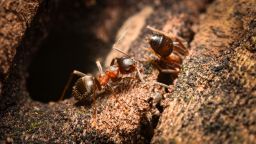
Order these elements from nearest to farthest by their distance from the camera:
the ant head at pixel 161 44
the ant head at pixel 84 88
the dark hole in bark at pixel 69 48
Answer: the ant head at pixel 84 88 < the ant head at pixel 161 44 < the dark hole in bark at pixel 69 48

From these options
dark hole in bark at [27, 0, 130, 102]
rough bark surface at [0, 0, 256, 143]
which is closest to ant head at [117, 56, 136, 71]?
rough bark surface at [0, 0, 256, 143]

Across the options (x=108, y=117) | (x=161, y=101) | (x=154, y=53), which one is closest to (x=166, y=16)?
(x=154, y=53)

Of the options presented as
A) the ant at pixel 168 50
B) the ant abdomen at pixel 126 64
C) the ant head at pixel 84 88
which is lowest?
the ant head at pixel 84 88

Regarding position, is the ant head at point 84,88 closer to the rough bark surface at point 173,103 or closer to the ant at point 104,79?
the ant at point 104,79

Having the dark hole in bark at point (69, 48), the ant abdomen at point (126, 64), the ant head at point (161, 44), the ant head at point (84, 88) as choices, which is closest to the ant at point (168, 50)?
the ant head at point (161, 44)

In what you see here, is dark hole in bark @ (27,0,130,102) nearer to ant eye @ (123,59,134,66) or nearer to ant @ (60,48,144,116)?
ant @ (60,48,144,116)

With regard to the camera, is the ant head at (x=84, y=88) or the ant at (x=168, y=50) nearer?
the ant head at (x=84, y=88)

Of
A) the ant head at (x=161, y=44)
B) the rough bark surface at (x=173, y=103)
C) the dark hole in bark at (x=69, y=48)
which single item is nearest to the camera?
the rough bark surface at (x=173, y=103)
